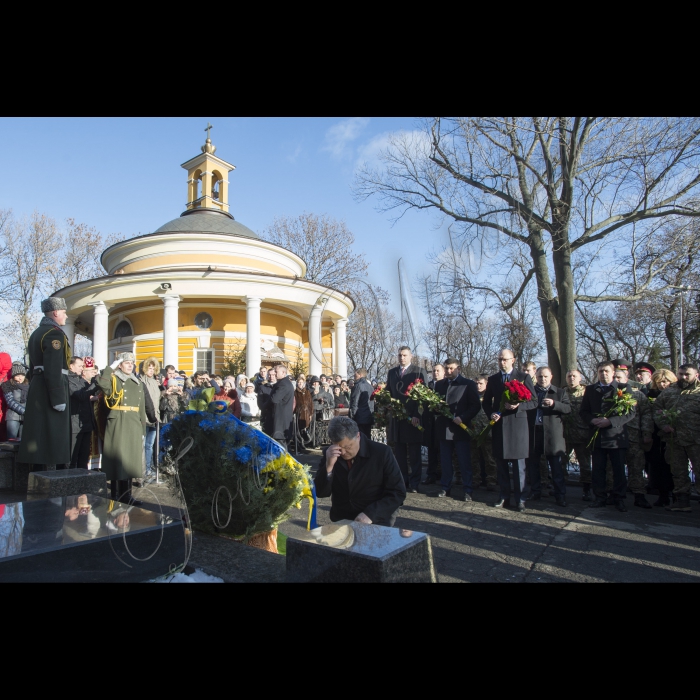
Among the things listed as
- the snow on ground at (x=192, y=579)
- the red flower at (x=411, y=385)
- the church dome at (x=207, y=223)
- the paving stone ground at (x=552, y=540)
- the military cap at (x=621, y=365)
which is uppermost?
the church dome at (x=207, y=223)

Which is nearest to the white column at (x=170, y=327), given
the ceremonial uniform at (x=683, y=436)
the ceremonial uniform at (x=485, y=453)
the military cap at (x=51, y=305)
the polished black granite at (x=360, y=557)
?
the ceremonial uniform at (x=485, y=453)

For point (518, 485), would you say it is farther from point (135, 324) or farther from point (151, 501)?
point (135, 324)

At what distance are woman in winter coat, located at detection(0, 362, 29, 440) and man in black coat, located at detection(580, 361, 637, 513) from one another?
8.99 metres

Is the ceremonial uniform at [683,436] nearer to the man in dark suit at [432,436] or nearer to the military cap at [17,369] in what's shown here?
the man in dark suit at [432,436]

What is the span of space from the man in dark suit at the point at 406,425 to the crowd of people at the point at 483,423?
2 cm

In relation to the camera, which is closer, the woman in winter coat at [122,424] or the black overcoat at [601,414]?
the woman in winter coat at [122,424]

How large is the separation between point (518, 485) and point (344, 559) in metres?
5.28

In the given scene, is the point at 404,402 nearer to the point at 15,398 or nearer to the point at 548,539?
the point at 548,539

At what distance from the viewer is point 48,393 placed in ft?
21.4

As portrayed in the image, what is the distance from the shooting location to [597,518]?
7.21m

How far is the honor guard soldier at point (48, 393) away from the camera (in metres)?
6.42

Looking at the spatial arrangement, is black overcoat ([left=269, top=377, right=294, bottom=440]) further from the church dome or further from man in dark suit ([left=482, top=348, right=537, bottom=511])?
the church dome

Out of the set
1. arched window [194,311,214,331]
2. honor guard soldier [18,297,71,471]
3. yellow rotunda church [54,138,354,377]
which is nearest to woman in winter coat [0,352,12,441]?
honor guard soldier [18,297,71,471]

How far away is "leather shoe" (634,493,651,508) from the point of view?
7969 mm
